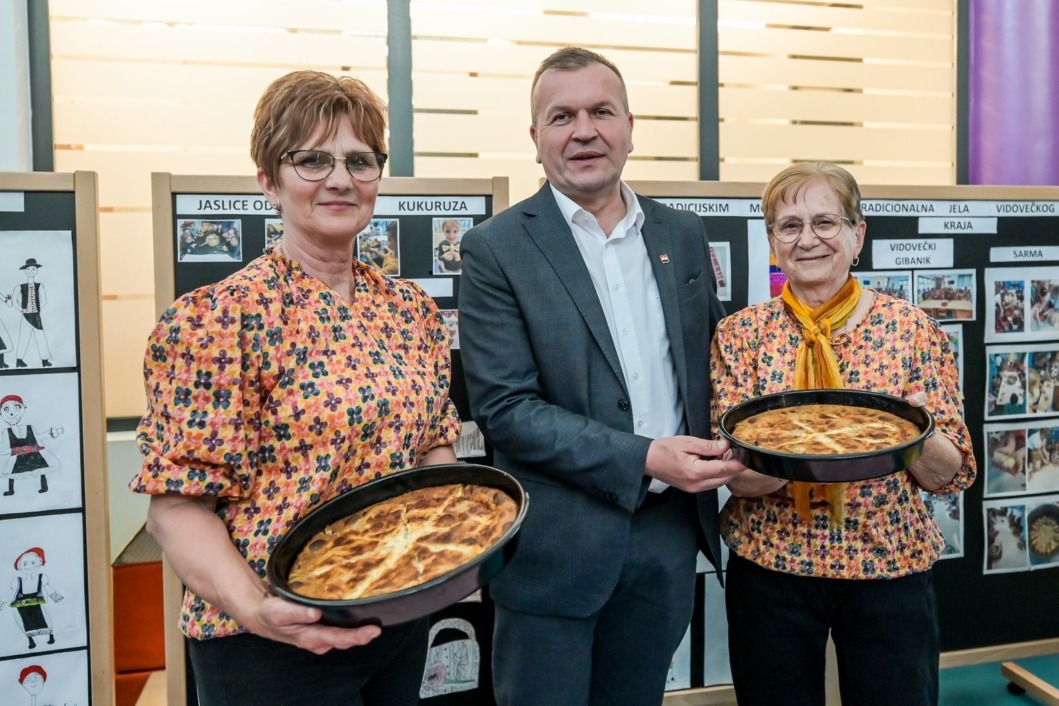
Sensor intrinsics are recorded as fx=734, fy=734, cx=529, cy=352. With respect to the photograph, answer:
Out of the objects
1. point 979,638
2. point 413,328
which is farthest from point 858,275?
point 413,328

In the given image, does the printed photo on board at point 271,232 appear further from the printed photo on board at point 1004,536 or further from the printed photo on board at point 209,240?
the printed photo on board at point 1004,536

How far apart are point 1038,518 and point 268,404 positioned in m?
2.86

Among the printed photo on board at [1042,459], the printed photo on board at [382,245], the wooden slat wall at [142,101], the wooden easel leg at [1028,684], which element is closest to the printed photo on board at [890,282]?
the printed photo on board at [1042,459]

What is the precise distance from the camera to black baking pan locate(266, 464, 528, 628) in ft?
3.14

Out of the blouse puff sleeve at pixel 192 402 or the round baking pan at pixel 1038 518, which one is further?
the round baking pan at pixel 1038 518

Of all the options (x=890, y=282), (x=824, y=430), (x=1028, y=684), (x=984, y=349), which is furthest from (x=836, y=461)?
(x=1028, y=684)

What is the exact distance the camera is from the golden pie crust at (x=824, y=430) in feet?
4.45

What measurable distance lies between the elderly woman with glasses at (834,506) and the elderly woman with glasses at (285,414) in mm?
776

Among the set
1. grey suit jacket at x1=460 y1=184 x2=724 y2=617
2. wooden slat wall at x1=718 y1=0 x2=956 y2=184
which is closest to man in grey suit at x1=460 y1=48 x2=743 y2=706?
grey suit jacket at x1=460 y1=184 x2=724 y2=617

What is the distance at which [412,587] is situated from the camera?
955mm

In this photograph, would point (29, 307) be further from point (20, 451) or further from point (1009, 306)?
point (1009, 306)

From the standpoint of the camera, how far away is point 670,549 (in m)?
1.69

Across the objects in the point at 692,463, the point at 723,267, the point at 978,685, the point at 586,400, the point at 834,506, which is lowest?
the point at 978,685

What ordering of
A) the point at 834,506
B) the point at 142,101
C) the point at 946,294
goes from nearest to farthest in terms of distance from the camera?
1. the point at 834,506
2. the point at 946,294
3. the point at 142,101
